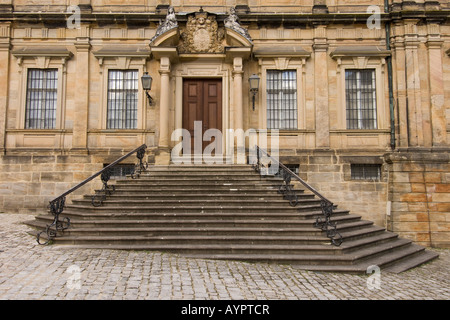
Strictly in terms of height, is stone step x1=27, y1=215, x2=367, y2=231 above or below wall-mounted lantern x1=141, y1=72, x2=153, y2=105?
below

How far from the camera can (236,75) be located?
12141mm

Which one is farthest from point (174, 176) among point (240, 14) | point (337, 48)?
point (337, 48)

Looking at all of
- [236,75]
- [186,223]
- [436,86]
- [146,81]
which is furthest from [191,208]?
[436,86]

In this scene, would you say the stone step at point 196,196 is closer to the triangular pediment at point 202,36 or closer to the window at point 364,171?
the window at point 364,171

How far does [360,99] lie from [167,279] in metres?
10.3

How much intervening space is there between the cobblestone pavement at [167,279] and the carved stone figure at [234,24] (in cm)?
827

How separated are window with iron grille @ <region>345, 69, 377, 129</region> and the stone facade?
0.68 feet

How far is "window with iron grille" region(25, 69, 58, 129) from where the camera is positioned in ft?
41.0

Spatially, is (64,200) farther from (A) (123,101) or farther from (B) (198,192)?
(A) (123,101)

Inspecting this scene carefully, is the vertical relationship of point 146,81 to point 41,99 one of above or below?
above

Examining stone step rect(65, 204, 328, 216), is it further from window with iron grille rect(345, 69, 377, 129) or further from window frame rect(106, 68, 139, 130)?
window with iron grille rect(345, 69, 377, 129)

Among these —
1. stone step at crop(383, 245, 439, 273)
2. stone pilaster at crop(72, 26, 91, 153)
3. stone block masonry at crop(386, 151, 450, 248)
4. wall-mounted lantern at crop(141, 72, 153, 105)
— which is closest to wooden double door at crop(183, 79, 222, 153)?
wall-mounted lantern at crop(141, 72, 153, 105)

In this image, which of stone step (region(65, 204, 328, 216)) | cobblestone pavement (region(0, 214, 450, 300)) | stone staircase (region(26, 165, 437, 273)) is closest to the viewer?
cobblestone pavement (region(0, 214, 450, 300))

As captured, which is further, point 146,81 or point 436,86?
point 436,86
